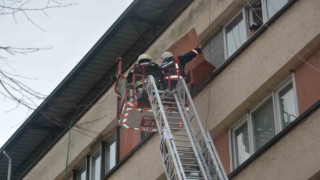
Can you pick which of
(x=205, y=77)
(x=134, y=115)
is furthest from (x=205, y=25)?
(x=134, y=115)

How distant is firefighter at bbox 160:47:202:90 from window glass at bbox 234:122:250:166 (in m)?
1.72

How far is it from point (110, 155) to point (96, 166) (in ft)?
2.93

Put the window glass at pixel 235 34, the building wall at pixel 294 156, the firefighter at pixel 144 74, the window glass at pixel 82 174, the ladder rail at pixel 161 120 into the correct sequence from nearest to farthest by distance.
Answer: the building wall at pixel 294 156 → the ladder rail at pixel 161 120 → the firefighter at pixel 144 74 → the window glass at pixel 235 34 → the window glass at pixel 82 174

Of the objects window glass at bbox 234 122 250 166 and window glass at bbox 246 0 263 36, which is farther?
window glass at bbox 246 0 263 36

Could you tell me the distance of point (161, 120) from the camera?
17.5 meters

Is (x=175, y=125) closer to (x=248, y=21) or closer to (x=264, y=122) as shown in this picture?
(x=264, y=122)

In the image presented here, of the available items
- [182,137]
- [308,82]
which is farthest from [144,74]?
[308,82]

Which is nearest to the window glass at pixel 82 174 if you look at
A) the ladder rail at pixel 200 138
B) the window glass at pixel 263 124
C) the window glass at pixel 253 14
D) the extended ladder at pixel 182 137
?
the extended ladder at pixel 182 137

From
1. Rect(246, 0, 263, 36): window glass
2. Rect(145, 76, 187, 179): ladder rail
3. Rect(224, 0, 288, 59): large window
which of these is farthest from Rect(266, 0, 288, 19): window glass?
Rect(145, 76, 187, 179): ladder rail

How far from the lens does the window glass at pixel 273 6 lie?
17797 mm

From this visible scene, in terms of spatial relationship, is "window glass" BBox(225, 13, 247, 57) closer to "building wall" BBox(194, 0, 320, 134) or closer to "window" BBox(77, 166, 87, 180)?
"building wall" BBox(194, 0, 320, 134)

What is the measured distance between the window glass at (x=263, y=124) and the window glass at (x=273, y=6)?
6.41 ft

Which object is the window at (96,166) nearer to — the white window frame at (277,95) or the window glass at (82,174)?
the window glass at (82,174)

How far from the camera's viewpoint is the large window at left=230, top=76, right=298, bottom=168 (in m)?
16.6
